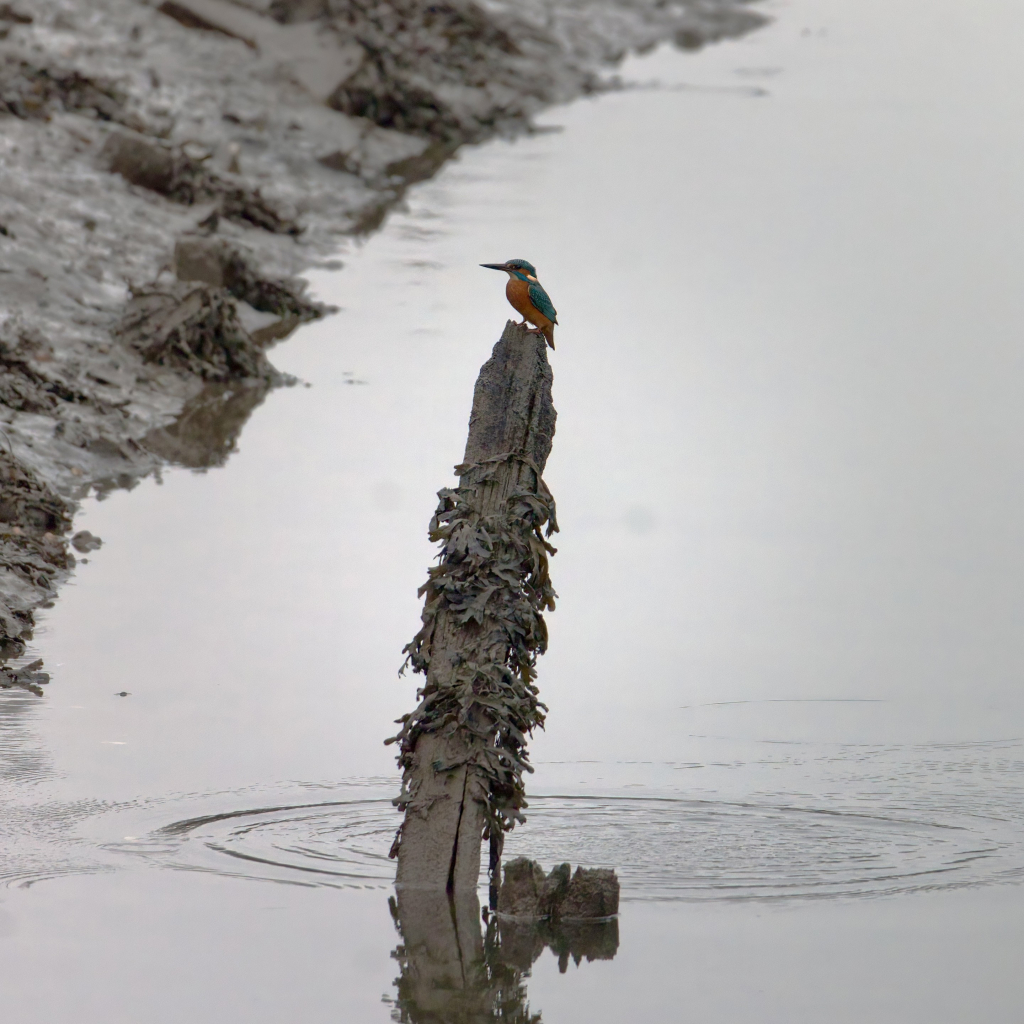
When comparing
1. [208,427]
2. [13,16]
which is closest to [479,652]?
[208,427]

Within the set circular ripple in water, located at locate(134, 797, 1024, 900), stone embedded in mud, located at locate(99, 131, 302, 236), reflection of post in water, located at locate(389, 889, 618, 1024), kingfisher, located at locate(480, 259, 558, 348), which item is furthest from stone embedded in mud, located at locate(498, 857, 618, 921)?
stone embedded in mud, located at locate(99, 131, 302, 236)

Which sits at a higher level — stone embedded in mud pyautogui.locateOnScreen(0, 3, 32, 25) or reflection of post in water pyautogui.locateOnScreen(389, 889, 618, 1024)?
stone embedded in mud pyautogui.locateOnScreen(0, 3, 32, 25)

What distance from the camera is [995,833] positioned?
6344mm

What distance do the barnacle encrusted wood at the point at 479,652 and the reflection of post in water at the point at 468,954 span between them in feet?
0.40

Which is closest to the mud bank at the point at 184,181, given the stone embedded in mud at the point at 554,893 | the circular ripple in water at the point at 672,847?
the circular ripple in water at the point at 672,847

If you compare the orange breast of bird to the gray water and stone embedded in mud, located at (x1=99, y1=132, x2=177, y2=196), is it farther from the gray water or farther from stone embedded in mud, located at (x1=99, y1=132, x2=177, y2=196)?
stone embedded in mud, located at (x1=99, y1=132, x2=177, y2=196)

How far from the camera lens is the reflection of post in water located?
191 inches

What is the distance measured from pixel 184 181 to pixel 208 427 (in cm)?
543

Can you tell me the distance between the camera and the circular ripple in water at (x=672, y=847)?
5.75m

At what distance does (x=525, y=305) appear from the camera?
237 inches

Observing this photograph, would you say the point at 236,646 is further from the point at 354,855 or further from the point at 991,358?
the point at 991,358

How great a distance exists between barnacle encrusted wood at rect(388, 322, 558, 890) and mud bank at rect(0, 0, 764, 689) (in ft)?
8.81

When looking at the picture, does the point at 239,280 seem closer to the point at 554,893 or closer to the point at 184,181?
the point at 184,181

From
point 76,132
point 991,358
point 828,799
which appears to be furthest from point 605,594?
point 76,132
